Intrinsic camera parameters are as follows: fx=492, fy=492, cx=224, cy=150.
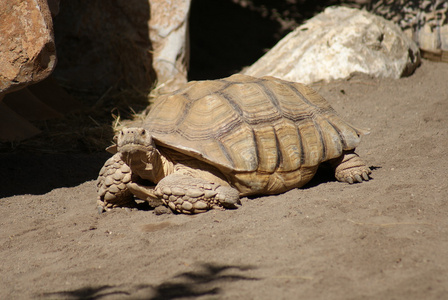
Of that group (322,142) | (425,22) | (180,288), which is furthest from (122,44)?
(180,288)

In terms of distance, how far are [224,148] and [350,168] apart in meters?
1.08

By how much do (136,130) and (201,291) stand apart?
136 centimetres

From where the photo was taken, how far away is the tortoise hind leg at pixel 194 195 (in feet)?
10.7

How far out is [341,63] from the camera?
21.4 ft

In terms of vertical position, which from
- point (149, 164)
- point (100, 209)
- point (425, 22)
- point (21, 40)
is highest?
point (21, 40)

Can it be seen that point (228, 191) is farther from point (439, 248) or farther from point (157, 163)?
point (439, 248)

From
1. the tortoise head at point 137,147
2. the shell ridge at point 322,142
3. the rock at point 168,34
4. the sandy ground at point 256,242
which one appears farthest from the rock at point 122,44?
the tortoise head at point 137,147

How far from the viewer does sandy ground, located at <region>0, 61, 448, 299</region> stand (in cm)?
217

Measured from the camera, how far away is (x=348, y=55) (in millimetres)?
6531

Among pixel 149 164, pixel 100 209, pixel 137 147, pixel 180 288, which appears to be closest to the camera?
pixel 180 288

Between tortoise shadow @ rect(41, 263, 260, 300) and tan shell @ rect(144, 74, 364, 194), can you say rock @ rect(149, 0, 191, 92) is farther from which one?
tortoise shadow @ rect(41, 263, 260, 300)

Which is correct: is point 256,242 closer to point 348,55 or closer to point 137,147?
point 137,147

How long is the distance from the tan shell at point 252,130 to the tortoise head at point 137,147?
137mm

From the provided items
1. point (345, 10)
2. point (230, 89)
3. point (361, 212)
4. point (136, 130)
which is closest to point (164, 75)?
point (345, 10)
